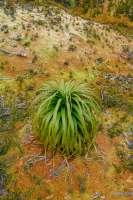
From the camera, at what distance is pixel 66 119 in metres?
13.1

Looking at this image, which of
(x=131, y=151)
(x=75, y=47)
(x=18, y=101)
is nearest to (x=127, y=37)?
(x=75, y=47)

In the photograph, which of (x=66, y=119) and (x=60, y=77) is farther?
(x=60, y=77)

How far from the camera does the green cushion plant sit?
13.1 metres

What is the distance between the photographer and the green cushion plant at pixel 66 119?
1305cm

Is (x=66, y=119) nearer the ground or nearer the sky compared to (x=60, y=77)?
nearer the sky

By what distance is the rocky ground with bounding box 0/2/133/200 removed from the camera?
13172 mm

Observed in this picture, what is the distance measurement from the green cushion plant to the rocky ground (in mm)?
690

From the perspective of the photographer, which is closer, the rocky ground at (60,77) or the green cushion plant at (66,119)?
the green cushion plant at (66,119)

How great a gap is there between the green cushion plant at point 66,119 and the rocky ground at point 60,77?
0.69m

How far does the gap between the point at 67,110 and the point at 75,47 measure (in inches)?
411

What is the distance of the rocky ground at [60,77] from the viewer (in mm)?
13172

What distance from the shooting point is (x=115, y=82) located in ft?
68.8

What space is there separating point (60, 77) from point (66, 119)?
733 centimetres

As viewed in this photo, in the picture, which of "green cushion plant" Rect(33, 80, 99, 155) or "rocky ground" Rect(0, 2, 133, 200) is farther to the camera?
"rocky ground" Rect(0, 2, 133, 200)
